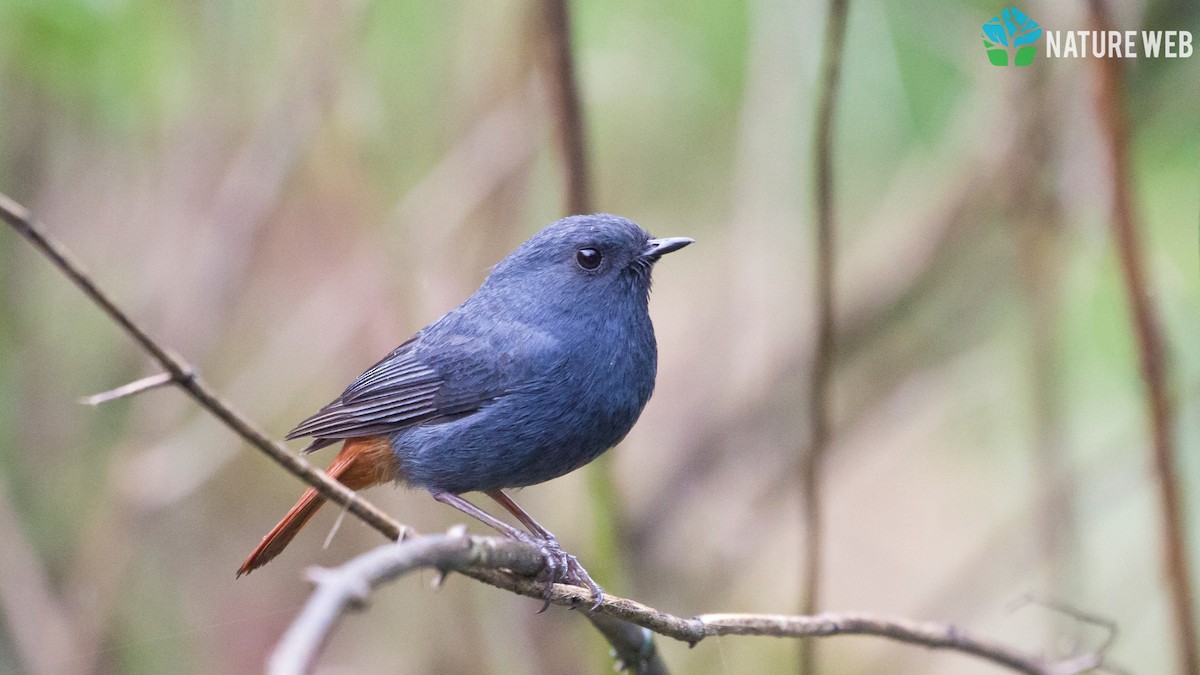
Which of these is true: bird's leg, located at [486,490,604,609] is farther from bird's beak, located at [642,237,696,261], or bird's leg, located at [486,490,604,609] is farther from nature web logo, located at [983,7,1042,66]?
nature web logo, located at [983,7,1042,66]

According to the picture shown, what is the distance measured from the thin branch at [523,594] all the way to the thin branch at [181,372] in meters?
0.12

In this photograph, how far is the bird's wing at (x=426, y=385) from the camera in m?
2.55

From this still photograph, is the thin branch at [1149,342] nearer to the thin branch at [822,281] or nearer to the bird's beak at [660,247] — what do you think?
the thin branch at [822,281]

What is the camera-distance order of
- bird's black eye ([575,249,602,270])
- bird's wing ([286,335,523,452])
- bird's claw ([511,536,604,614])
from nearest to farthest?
bird's claw ([511,536,604,614]) < bird's wing ([286,335,523,452]) < bird's black eye ([575,249,602,270])

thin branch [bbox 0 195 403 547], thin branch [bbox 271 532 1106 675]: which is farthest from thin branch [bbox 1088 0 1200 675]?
thin branch [bbox 0 195 403 547]

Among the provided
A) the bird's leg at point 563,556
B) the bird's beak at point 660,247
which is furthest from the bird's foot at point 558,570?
the bird's beak at point 660,247

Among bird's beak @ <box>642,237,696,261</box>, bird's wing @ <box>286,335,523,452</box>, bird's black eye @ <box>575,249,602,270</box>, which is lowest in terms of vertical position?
bird's wing @ <box>286,335,523,452</box>

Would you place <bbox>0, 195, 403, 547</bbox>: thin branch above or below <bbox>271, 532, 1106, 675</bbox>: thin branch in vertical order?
above

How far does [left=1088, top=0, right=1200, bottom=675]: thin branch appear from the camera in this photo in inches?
125

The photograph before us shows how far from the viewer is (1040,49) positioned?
4230 mm

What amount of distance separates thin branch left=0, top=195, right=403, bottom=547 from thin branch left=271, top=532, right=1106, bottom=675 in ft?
0.40

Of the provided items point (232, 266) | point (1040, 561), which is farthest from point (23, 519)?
point (1040, 561)

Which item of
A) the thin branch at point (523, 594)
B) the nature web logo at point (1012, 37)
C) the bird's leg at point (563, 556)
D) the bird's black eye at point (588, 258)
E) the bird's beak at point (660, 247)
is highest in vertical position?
the nature web logo at point (1012, 37)

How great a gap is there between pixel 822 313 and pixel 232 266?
2.54m
